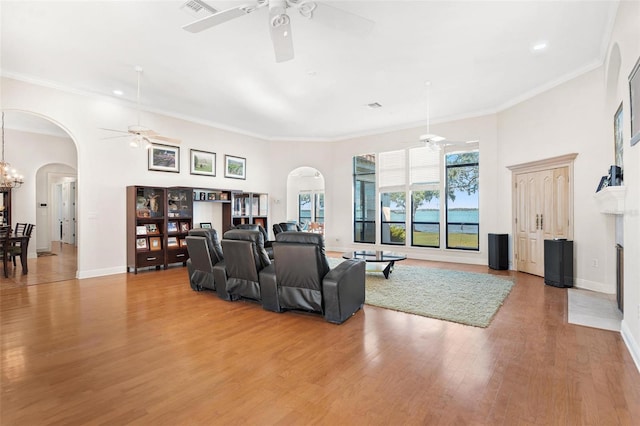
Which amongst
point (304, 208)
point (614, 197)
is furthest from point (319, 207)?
point (614, 197)

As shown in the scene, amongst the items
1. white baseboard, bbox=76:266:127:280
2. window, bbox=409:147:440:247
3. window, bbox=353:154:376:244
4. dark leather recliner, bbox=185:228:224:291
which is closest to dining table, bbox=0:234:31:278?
white baseboard, bbox=76:266:127:280

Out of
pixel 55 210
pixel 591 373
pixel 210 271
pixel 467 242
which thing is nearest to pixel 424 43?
pixel 591 373

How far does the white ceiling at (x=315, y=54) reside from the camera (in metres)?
3.73

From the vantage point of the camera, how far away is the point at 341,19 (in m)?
2.84

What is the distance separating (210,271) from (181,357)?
2100 mm

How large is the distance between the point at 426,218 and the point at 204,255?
6005 millimetres

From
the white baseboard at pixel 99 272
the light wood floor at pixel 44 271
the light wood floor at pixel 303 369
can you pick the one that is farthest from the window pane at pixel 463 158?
the light wood floor at pixel 44 271

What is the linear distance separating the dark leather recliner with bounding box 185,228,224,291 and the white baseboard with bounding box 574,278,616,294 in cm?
599

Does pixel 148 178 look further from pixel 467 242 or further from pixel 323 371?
pixel 467 242

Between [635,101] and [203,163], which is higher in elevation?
[203,163]

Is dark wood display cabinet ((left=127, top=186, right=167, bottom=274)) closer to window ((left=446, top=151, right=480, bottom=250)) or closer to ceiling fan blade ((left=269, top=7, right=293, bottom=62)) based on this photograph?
ceiling fan blade ((left=269, top=7, right=293, bottom=62))

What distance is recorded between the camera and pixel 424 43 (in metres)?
4.39

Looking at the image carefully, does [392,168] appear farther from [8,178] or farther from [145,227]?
[8,178]

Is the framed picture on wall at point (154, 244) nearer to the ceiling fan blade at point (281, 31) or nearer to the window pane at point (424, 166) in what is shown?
the ceiling fan blade at point (281, 31)
